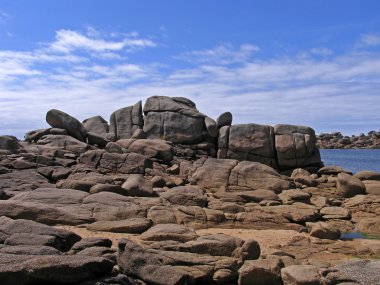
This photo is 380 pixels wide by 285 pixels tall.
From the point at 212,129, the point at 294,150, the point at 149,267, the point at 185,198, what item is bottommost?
the point at 149,267

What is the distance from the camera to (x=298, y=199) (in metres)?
21.3

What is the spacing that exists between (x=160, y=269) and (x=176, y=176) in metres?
16.7

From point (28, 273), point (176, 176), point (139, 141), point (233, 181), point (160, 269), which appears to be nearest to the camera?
point (28, 273)

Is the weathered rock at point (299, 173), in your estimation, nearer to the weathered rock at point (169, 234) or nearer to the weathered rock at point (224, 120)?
the weathered rock at point (224, 120)

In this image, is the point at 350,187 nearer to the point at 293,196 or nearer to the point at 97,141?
the point at 293,196

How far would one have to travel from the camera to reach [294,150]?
3256cm

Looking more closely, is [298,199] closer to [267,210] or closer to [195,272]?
[267,210]

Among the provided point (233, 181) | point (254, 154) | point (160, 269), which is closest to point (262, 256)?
point (160, 269)

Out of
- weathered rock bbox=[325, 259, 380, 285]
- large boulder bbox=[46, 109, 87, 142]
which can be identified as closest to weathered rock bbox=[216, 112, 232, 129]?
large boulder bbox=[46, 109, 87, 142]

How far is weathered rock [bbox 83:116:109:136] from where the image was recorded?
37688 millimetres

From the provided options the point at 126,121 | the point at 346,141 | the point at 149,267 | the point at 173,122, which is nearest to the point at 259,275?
the point at 149,267

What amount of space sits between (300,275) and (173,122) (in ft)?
83.2

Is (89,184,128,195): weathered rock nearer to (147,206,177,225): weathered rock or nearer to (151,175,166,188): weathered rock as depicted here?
(147,206,177,225): weathered rock

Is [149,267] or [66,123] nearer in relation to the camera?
[149,267]
